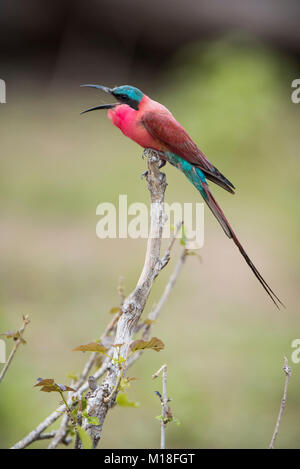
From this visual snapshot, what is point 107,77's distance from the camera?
219 inches

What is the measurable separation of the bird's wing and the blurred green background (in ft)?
3.60

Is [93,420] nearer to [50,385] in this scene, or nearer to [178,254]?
[50,385]

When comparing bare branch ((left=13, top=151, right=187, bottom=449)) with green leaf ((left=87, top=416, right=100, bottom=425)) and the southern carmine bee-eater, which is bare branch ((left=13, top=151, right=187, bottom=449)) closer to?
green leaf ((left=87, top=416, right=100, bottom=425))

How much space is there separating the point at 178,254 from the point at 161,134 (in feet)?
7.04

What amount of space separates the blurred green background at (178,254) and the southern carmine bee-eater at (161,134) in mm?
1064

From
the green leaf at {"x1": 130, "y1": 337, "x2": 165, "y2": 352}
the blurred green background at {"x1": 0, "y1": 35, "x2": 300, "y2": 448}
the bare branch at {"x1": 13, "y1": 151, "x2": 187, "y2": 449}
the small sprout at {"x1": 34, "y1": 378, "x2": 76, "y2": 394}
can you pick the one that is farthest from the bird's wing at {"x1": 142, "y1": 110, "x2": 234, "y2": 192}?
the blurred green background at {"x1": 0, "y1": 35, "x2": 300, "y2": 448}

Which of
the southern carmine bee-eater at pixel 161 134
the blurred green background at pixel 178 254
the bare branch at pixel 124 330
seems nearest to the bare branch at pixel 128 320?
the bare branch at pixel 124 330

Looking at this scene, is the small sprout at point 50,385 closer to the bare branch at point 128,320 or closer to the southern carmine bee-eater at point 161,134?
the bare branch at point 128,320

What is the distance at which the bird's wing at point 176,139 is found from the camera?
4.07ft

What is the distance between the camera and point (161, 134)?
4.18ft

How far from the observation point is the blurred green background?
2322mm

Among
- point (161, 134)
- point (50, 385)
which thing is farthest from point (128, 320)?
point (161, 134)

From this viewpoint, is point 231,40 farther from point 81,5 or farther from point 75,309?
point 75,309
